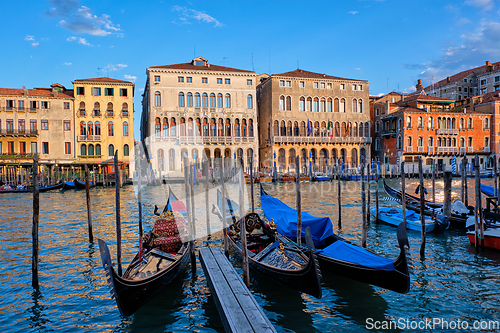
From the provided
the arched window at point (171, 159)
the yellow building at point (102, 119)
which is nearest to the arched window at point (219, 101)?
the arched window at point (171, 159)

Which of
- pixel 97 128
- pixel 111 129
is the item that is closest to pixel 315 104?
pixel 111 129

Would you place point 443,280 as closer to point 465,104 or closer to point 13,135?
point 13,135

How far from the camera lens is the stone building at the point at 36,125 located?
26.7m

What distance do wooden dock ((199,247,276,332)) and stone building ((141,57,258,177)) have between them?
23.8 m

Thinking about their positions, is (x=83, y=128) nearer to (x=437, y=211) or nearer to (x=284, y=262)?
(x=437, y=211)

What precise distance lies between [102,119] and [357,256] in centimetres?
2731

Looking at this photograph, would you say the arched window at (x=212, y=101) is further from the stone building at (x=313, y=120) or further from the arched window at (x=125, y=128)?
the arched window at (x=125, y=128)

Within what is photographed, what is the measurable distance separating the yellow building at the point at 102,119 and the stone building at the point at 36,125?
0.75 metres

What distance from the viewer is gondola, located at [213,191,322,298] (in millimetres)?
4605

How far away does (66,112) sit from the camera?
2772 cm

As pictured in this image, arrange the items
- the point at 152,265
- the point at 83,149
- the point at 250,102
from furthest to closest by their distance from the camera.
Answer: the point at 250,102 < the point at 83,149 < the point at 152,265

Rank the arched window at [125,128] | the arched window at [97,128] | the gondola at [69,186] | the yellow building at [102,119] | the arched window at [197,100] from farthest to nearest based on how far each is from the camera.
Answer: the arched window at [197,100]
the arched window at [125,128]
the arched window at [97,128]
the yellow building at [102,119]
the gondola at [69,186]

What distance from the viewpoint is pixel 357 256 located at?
532 cm

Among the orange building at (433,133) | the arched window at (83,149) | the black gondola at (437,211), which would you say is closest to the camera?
the black gondola at (437,211)
